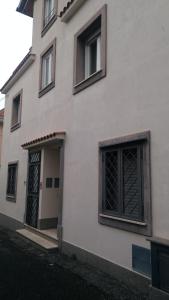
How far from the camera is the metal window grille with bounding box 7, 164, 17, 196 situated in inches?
506

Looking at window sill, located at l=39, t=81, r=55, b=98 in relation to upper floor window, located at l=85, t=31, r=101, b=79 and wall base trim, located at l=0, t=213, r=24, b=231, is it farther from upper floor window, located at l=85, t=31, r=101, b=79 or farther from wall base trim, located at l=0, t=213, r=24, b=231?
wall base trim, located at l=0, t=213, r=24, b=231

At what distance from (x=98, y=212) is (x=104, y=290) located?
1.60 meters

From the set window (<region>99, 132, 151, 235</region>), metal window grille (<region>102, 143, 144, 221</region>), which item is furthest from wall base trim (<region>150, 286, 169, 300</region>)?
metal window grille (<region>102, 143, 144, 221</region>)

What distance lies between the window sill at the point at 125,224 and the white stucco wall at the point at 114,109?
0.11 metres

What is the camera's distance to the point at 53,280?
18.9 ft

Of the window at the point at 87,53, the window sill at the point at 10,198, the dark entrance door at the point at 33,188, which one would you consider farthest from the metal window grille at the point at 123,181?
the window sill at the point at 10,198

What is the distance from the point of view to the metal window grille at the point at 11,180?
12850 mm

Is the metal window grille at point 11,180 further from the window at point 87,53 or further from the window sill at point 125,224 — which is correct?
the window sill at point 125,224

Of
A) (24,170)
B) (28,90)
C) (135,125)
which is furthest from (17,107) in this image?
(135,125)

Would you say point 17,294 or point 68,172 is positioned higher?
point 68,172

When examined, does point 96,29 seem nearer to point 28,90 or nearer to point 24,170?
point 28,90

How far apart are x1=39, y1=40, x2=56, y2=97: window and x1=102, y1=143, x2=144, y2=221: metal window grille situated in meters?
4.14

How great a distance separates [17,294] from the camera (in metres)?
5.04

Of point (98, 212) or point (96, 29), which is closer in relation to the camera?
point (98, 212)
